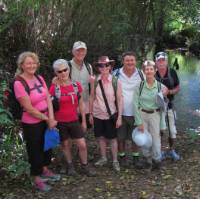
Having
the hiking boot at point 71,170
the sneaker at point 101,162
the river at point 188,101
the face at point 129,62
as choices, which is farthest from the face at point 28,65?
the river at point 188,101

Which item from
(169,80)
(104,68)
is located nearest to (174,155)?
(169,80)

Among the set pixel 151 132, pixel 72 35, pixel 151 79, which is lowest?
pixel 151 132

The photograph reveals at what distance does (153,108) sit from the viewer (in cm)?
592

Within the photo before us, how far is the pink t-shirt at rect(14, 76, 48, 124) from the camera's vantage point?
16.3 ft

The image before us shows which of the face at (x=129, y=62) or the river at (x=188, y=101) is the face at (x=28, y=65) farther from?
the river at (x=188, y=101)

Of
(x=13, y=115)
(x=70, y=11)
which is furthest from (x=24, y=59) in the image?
(x=70, y=11)

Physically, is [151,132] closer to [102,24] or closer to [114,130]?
[114,130]

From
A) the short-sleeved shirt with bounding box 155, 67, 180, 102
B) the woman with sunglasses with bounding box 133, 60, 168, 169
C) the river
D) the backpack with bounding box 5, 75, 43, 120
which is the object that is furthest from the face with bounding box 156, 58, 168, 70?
the river

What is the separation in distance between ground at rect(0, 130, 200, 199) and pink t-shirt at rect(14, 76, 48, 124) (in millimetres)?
768

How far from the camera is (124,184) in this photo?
558 centimetres

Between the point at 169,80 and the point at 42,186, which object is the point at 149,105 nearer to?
the point at 169,80

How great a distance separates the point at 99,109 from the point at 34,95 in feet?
3.99

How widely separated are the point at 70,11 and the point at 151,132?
4768mm

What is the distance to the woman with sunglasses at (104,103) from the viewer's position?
5918 millimetres
